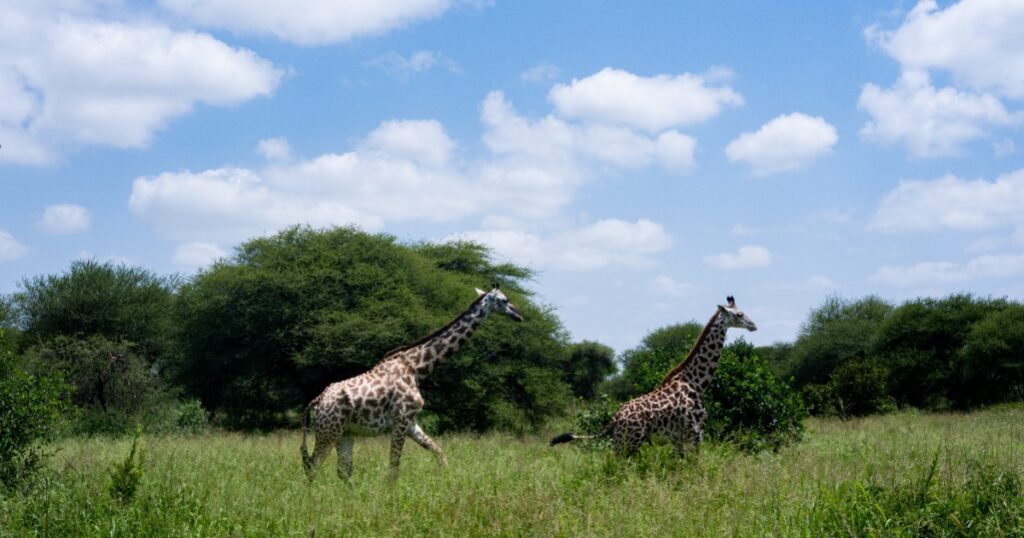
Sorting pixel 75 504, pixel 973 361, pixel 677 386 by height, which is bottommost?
pixel 75 504

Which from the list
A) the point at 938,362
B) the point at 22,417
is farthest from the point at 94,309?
the point at 938,362

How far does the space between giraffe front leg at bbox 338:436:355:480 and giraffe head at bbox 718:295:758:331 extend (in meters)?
5.10

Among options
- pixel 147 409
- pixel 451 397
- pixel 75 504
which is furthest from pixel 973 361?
pixel 75 504

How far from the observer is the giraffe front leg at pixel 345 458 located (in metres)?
11.9

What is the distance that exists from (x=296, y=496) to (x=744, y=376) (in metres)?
8.27

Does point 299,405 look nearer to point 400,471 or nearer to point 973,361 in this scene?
point 400,471

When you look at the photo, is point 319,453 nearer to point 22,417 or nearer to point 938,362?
point 22,417

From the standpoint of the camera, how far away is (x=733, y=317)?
41.3 ft

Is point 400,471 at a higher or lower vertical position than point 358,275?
lower

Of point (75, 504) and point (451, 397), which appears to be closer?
point (75, 504)

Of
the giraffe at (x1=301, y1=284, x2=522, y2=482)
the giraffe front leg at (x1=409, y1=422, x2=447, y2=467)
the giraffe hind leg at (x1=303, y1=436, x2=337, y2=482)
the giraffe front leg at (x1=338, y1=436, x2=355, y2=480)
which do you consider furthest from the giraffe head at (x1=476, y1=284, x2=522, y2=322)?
the giraffe hind leg at (x1=303, y1=436, x2=337, y2=482)

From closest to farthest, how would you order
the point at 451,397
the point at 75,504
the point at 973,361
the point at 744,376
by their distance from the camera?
the point at 75,504 → the point at 744,376 → the point at 451,397 → the point at 973,361

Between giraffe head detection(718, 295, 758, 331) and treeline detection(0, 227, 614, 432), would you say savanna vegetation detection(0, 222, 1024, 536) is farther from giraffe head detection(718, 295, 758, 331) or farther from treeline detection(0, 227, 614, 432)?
giraffe head detection(718, 295, 758, 331)

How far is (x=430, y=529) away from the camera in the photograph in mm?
8359
